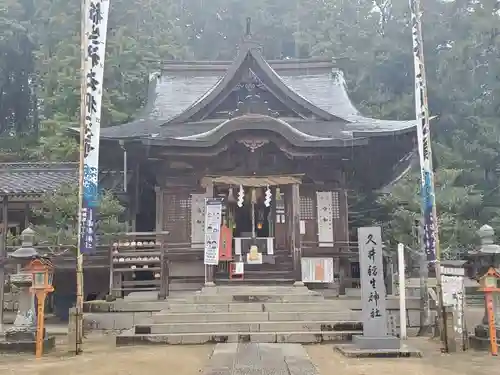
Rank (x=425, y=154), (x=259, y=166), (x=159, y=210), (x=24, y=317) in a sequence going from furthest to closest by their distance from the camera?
(x=159, y=210), (x=259, y=166), (x=425, y=154), (x=24, y=317)

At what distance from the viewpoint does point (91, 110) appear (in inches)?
370

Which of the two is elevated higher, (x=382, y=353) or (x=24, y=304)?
(x=24, y=304)

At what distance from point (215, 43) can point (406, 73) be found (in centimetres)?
1713

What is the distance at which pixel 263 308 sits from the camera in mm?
10898

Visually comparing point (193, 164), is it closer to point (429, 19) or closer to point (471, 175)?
point (471, 175)

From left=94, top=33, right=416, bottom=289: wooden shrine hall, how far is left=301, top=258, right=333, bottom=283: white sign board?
0.12m

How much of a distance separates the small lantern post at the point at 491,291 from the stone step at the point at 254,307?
313 centimetres

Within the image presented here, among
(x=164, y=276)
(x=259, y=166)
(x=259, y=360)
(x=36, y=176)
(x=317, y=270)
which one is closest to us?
(x=259, y=360)

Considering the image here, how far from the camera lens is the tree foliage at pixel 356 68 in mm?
23469

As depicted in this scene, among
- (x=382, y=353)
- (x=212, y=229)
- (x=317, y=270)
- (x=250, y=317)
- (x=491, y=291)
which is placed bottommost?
(x=382, y=353)

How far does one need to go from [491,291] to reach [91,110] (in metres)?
7.39

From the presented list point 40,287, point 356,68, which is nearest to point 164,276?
point 40,287

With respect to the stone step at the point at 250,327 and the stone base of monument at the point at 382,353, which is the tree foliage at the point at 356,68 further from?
the stone base of monument at the point at 382,353

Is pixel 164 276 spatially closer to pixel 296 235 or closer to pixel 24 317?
pixel 296 235
